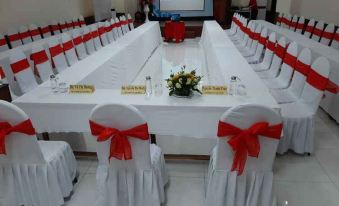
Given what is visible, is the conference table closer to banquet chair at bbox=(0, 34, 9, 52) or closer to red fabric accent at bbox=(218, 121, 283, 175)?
red fabric accent at bbox=(218, 121, 283, 175)

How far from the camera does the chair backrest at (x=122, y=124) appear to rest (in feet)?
4.77

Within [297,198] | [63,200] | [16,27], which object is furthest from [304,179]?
[16,27]

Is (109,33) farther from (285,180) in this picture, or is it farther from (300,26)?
(285,180)

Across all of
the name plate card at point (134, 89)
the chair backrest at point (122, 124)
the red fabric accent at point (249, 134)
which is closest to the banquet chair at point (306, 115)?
the red fabric accent at point (249, 134)

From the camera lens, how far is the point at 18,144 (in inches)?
67.8

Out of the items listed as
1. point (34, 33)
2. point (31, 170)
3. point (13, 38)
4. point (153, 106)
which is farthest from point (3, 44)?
point (153, 106)

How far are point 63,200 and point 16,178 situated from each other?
0.35m

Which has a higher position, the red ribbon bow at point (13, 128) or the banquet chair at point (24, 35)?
the banquet chair at point (24, 35)

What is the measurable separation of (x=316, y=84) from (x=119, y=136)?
6.27ft

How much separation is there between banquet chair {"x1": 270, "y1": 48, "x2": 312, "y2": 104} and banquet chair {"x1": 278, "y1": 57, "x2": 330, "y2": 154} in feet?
0.54

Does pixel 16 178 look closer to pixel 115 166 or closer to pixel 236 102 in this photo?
pixel 115 166

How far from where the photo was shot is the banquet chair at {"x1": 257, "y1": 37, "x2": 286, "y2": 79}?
360 cm

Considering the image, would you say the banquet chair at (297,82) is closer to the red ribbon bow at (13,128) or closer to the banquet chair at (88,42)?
the red ribbon bow at (13,128)

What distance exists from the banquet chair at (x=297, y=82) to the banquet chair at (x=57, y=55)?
2959 millimetres
